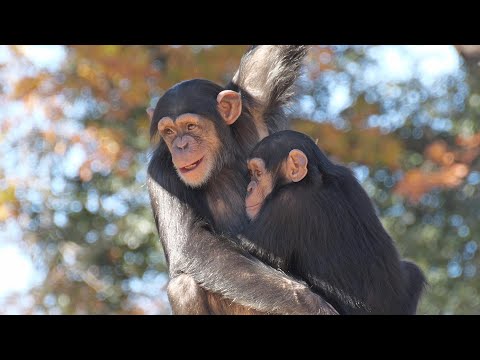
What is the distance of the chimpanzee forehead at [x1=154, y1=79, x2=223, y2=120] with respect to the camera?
714 centimetres

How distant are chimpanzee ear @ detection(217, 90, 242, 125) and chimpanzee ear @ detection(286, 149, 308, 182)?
107cm

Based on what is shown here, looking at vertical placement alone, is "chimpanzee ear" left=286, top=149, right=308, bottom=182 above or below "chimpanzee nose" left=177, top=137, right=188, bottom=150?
below

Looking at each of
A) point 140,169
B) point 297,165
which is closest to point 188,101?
point 297,165

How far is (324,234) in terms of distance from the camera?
20.8ft

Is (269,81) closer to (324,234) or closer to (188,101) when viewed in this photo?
(188,101)

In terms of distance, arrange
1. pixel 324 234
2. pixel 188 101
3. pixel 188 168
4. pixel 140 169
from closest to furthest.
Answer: pixel 324 234, pixel 188 168, pixel 188 101, pixel 140 169

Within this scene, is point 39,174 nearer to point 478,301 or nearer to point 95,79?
point 95,79

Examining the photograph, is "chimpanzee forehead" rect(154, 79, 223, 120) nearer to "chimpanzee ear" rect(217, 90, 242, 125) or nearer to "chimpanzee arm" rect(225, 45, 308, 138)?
"chimpanzee ear" rect(217, 90, 242, 125)

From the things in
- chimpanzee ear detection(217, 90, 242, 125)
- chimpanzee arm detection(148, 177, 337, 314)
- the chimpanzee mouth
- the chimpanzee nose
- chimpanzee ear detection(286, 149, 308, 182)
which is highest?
chimpanzee ear detection(217, 90, 242, 125)

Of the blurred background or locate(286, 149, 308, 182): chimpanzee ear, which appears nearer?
locate(286, 149, 308, 182): chimpanzee ear

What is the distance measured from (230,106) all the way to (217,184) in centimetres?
75

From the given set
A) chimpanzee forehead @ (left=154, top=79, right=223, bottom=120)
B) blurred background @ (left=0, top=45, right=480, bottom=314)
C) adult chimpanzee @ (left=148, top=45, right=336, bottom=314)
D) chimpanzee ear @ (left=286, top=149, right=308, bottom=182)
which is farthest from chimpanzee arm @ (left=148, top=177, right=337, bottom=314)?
blurred background @ (left=0, top=45, right=480, bottom=314)
